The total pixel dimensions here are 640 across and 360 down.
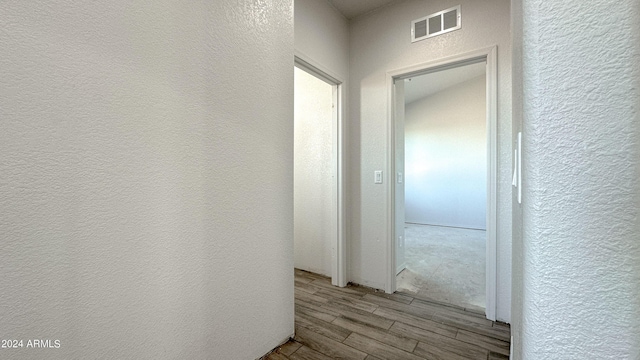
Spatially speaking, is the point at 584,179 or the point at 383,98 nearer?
the point at 584,179

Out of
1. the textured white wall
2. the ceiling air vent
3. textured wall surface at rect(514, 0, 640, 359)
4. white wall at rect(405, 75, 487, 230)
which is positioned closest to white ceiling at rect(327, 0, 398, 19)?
the textured white wall

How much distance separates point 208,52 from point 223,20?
0.69ft

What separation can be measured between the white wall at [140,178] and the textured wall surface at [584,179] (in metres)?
1.18

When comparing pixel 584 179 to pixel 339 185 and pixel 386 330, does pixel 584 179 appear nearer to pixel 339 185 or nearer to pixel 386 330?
pixel 386 330

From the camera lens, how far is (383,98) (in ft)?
7.69

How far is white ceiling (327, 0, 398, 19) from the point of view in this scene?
2.30m

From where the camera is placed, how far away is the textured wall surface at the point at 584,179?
1.21 feet

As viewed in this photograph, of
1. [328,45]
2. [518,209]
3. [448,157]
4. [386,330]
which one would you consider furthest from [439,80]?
[518,209]

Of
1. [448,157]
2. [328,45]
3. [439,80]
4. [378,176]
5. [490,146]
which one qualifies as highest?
[439,80]

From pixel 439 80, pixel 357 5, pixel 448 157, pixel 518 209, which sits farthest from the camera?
pixel 448 157

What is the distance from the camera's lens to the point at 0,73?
2.33 ft

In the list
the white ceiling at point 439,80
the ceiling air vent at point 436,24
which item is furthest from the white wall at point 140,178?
the white ceiling at point 439,80

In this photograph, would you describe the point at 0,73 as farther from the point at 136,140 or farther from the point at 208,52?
the point at 208,52

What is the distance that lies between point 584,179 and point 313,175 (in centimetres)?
249
